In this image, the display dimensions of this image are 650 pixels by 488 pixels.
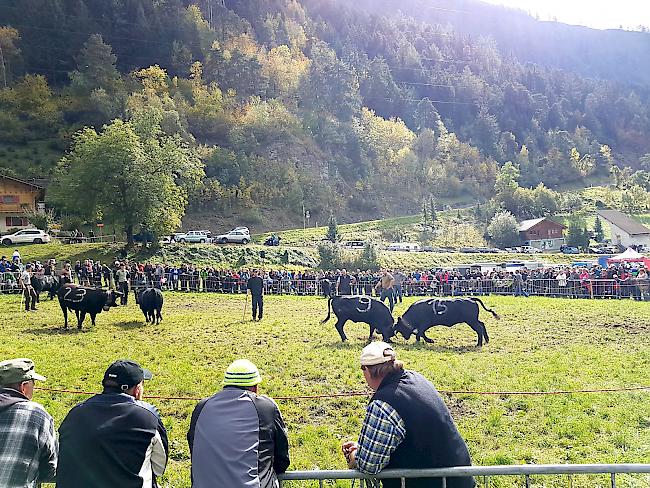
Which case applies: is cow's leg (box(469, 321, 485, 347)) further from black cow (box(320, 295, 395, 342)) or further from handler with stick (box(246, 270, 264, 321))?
handler with stick (box(246, 270, 264, 321))

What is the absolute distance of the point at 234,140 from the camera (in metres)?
87.7

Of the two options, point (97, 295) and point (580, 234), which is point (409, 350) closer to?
point (97, 295)

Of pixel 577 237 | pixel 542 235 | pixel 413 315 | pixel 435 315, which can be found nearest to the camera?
pixel 435 315

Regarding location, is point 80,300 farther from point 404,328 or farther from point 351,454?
point 351,454

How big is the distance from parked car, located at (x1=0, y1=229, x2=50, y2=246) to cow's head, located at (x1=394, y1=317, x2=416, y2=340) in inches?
1580

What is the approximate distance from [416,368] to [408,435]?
8.82m

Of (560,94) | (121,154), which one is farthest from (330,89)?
(560,94)

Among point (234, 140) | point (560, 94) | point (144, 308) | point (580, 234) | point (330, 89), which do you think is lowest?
point (144, 308)

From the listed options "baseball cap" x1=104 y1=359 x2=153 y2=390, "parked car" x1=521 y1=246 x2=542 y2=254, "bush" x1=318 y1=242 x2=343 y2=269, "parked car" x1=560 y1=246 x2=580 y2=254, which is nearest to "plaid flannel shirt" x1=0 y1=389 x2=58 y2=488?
"baseball cap" x1=104 y1=359 x2=153 y2=390

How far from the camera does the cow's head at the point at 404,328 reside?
16.0 metres

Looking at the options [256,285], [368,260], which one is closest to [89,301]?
[256,285]

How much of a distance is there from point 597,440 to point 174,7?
130 m

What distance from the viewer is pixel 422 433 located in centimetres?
389

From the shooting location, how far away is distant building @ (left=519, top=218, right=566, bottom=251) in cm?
7144
